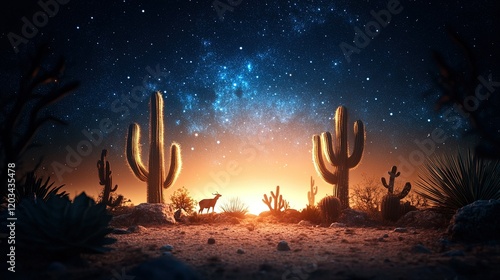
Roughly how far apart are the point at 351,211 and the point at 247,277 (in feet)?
24.7

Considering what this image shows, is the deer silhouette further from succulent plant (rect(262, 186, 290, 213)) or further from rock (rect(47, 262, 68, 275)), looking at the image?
rock (rect(47, 262, 68, 275))

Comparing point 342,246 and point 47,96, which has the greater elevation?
point 47,96

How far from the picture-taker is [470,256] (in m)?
4.09

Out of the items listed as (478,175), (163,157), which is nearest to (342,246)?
(478,175)

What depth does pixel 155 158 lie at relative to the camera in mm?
11953

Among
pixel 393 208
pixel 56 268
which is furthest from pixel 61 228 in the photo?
pixel 393 208

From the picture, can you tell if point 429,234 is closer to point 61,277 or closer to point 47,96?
point 61,277

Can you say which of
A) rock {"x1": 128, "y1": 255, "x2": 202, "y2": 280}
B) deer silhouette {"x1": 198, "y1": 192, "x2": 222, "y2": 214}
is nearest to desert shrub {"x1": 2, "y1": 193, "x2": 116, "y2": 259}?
rock {"x1": 128, "y1": 255, "x2": 202, "y2": 280}

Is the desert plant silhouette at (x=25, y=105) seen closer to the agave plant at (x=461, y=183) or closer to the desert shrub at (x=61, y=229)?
the desert shrub at (x=61, y=229)

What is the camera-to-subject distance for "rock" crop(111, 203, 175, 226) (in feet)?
32.0

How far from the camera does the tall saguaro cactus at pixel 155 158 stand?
11.9 meters

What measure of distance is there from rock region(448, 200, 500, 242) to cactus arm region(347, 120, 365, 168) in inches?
261

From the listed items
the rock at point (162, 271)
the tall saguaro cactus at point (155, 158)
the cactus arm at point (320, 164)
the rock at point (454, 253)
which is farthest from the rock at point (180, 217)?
the rock at point (454, 253)

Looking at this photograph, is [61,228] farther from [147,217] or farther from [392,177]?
[392,177]
